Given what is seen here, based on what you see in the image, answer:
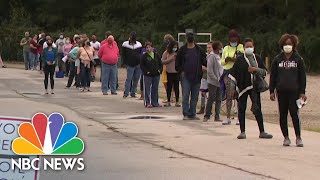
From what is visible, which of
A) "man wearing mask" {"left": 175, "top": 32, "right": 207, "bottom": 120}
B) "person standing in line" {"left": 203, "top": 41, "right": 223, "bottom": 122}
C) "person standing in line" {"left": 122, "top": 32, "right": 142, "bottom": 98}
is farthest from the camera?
"person standing in line" {"left": 122, "top": 32, "right": 142, "bottom": 98}

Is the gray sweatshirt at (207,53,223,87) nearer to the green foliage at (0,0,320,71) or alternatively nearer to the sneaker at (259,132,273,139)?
the sneaker at (259,132,273,139)

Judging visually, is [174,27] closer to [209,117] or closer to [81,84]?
[81,84]

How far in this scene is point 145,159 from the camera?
38.3 ft

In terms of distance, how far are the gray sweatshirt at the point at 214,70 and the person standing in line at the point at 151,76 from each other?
11.0ft

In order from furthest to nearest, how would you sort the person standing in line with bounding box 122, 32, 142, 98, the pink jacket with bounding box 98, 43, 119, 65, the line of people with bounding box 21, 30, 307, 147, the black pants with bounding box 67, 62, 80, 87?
1. the black pants with bounding box 67, 62, 80, 87
2. the pink jacket with bounding box 98, 43, 119, 65
3. the person standing in line with bounding box 122, 32, 142, 98
4. the line of people with bounding box 21, 30, 307, 147

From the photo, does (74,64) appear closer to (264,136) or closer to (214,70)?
(214,70)

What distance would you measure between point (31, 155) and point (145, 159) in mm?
4019

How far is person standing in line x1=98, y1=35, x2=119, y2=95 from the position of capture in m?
23.7

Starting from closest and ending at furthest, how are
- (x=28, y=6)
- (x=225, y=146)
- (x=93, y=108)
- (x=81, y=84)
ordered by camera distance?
(x=225, y=146) < (x=93, y=108) < (x=81, y=84) < (x=28, y=6)

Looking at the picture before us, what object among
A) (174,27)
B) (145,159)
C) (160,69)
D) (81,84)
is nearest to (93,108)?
(160,69)

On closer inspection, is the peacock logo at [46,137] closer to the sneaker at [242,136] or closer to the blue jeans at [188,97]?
the sneaker at [242,136]

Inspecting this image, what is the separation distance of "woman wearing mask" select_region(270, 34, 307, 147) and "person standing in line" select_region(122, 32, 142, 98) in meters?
9.78

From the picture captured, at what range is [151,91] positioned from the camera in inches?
803

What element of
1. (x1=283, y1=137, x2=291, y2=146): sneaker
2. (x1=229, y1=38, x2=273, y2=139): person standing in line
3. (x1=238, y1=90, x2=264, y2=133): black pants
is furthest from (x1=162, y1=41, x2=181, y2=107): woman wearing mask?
(x1=283, y1=137, x2=291, y2=146): sneaker
